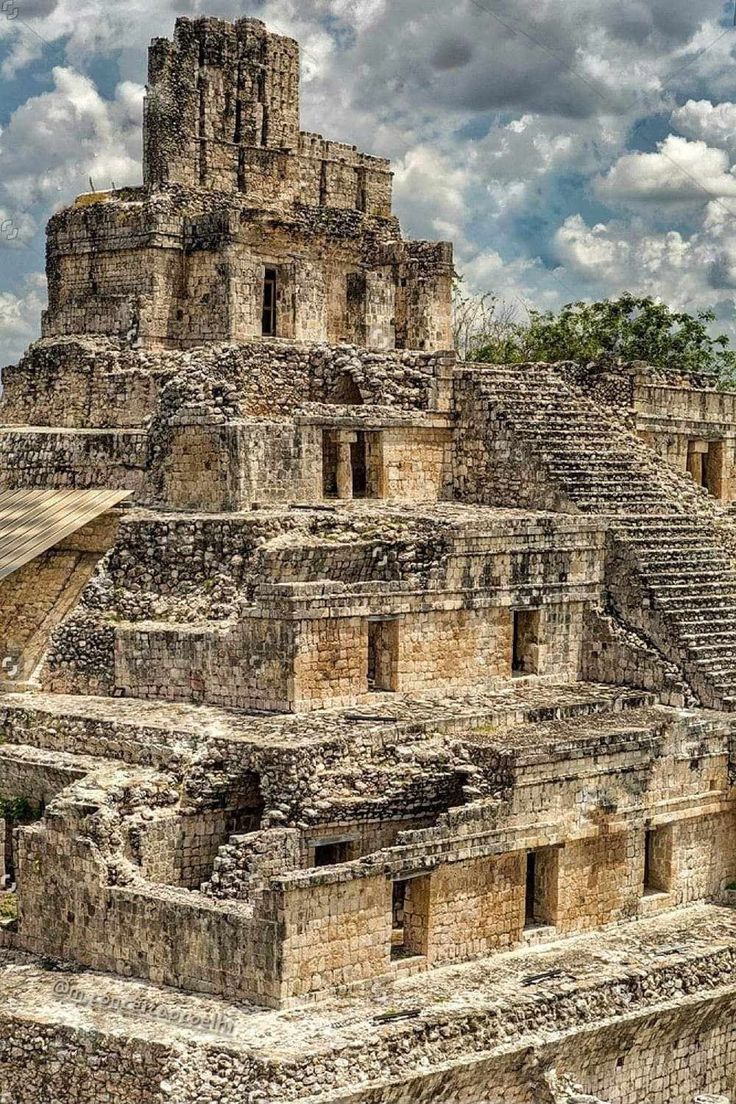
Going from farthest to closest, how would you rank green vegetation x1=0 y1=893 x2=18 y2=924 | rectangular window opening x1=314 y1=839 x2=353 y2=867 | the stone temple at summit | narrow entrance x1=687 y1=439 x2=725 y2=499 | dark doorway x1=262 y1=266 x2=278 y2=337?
narrow entrance x1=687 y1=439 x2=725 y2=499
dark doorway x1=262 y1=266 x2=278 y2=337
green vegetation x1=0 y1=893 x2=18 y2=924
rectangular window opening x1=314 y1=839 x2=353 y2=867
the stone temple at summit

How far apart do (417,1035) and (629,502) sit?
1027 cm

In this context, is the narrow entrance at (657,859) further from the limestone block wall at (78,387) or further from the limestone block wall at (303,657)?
the limestone block wall at (78,387)

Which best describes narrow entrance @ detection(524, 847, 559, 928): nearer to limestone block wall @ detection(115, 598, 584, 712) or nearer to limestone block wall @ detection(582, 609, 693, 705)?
limestone block wall @ detection(115, 598, 584, 712)

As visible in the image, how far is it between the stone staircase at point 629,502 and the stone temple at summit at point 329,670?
0.20 ft

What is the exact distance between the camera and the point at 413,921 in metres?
18.6

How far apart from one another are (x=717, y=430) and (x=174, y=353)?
975cm

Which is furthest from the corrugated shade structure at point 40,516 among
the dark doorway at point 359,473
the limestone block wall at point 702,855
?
the limestone block wall at point 702,855

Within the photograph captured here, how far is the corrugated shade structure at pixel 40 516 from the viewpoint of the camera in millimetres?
22219

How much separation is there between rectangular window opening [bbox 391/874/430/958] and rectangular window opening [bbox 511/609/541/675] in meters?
4.95

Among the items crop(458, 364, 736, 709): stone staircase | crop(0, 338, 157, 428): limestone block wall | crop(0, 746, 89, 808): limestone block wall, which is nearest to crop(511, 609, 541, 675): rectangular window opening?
crop(458, 364, 736, 709): stone staircase

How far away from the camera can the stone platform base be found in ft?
52.8

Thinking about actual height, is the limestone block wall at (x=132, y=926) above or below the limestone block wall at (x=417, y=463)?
below

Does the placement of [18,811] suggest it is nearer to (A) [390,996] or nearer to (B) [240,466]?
(A) [390,996]

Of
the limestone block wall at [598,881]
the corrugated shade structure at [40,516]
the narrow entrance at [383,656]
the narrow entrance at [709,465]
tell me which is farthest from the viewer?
the narrow entrance at [709,465]
